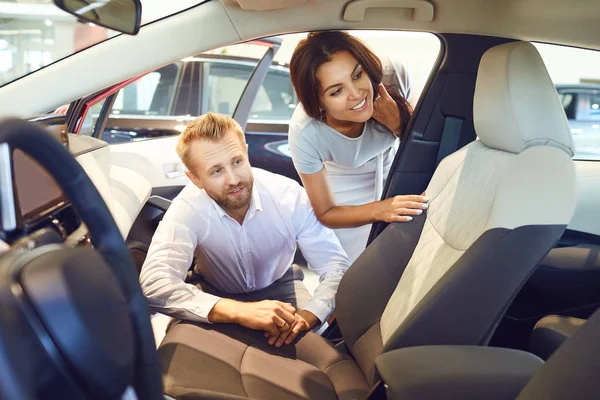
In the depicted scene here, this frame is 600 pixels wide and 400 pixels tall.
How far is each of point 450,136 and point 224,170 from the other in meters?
0.79

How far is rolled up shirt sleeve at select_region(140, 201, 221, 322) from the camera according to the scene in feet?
6.43

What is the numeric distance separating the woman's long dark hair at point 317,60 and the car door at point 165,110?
129 cm

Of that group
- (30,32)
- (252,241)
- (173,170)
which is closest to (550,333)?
(252,241)

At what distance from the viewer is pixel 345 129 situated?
2.36 meters

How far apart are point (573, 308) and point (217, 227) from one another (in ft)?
4.31

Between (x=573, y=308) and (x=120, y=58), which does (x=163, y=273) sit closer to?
(x=120, y=58)

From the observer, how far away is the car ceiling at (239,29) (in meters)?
1.46

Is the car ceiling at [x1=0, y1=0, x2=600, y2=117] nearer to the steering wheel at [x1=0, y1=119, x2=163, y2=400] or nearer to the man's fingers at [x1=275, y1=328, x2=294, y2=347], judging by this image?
the steering wheel at [x1=0, y1=119, x2=163, y2=400]

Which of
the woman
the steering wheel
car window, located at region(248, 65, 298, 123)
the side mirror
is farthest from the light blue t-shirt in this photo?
car window, located at region(248, 65, 298, 123)

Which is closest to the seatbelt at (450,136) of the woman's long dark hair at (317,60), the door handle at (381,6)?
the woman's long dark hair at (317,60)

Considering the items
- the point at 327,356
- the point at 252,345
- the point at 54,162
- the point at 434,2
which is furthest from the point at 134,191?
the point at 54,162

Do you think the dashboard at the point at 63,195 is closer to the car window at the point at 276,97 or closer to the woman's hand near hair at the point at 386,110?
the woman's hand near hair at the point at 386,110

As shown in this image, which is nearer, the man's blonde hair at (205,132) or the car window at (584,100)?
the man's blonde hair at (205,132)

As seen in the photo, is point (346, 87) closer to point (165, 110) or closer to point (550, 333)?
point (550, 333)
